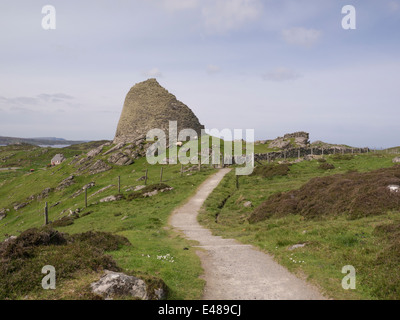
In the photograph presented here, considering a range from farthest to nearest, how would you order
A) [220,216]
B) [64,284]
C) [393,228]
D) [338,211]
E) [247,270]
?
[220,216] < [338,211] < [393,228] < [247,270] < [64,284]

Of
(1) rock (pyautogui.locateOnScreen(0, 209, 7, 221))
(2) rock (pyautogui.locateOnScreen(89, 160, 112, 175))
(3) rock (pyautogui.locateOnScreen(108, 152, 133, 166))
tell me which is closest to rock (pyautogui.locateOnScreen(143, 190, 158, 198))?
(3) rock (pyautogui.locateOnScreen(108, 152, 133, 166))

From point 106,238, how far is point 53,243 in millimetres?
3295

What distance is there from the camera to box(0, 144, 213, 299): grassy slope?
13.0m

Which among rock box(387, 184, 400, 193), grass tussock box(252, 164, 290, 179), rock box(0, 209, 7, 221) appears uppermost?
rock box(387, 184, 400, 193)

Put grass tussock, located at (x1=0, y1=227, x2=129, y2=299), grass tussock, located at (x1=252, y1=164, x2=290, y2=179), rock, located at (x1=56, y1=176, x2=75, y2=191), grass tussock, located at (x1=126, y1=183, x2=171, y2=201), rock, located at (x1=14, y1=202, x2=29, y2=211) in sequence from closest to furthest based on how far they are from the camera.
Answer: grass tussock, located at (x1=0, y1=227, x2=129, y2=299)
grass tussock, located at (x1=126, y1=183, x2=171, y2=201)
grass tussock, located at (x1=252, y1=164, x2=290, y2=179)
rock, located at (x1=14, y1=202, x2=29, y2=211)
rock, located at (x1=56, y1=176, x2=75, y2=191)

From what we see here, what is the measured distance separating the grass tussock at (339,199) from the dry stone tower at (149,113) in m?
59.8

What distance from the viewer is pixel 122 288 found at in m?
9.09

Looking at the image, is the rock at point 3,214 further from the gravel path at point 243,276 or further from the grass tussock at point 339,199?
the grass tussock at point 339,199

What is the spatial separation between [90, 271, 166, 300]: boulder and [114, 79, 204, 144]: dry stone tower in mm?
74104

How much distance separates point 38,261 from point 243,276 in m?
8.61

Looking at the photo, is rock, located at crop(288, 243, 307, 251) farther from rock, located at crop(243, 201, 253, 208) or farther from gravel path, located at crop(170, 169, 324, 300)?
rock, located at crop(243, 201, 253, 208)
